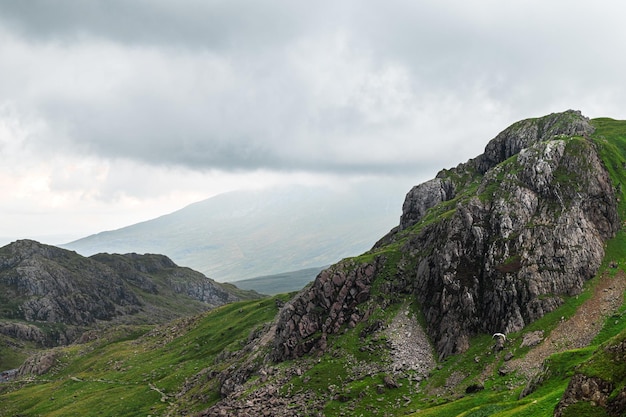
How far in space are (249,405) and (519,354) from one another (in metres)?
55.2

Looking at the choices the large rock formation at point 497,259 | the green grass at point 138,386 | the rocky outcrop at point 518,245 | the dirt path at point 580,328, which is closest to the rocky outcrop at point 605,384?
the dirt path at point 580,328

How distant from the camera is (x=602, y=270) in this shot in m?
88.1

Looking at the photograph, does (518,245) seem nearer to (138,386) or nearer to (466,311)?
(466,311)

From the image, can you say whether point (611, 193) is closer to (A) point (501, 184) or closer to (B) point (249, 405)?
(A) point (501, 184)

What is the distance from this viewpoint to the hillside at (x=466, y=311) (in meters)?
77.4

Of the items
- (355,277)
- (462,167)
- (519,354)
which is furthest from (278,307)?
(519,354)

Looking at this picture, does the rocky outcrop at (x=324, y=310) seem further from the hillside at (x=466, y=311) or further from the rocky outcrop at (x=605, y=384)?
the rocky outcrop at (x=605, y=384)

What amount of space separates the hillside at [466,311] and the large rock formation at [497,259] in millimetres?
296

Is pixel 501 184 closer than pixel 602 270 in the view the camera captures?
No

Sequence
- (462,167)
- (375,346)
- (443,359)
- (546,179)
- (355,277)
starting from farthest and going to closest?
1. (462,167)
2. (355,277)
3. (546,179)
4. (375,346)
5. (443,359)

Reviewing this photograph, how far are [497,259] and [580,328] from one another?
23158 millimetres

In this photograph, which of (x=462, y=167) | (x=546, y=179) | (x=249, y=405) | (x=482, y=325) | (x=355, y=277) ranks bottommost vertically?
(x=249, y=405)

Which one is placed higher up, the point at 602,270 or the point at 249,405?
the point at 602,270

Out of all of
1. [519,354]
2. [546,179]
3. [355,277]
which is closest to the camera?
[519,354]
